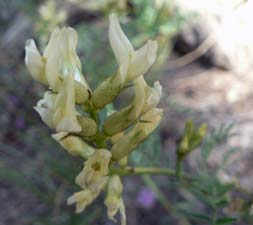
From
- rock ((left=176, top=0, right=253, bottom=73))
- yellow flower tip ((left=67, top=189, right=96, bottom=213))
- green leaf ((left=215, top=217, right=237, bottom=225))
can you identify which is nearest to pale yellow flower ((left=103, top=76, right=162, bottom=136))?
yellow flower tip ((left=67, top=189, right=96, bottom=213))

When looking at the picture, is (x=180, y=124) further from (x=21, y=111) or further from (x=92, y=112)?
(x=92, y=112)

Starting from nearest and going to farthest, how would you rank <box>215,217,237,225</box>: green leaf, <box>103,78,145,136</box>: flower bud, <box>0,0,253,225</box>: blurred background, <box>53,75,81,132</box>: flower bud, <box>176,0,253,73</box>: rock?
<box>53,75,81,132</box>: flower bud → <box>103,78,145,136</box>: flower bud → <box>215,217,237,225</box>: green leaf → <box>0,0,253,225</box>: blurred background → <box>176,0,253,73</box>: rock

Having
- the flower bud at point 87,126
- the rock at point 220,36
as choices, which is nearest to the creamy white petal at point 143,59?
the flower bud at point 87,126

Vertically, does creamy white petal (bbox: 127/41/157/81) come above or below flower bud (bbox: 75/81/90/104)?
above

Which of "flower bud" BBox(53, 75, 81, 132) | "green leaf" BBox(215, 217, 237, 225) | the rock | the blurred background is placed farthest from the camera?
the rock

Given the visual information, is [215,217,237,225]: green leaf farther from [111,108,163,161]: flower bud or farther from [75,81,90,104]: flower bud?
[75,81,90,104]: flower bud

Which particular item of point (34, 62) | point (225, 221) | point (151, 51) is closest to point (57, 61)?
point (34, 62)

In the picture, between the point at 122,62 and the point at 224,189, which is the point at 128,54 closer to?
the point at 122,62
